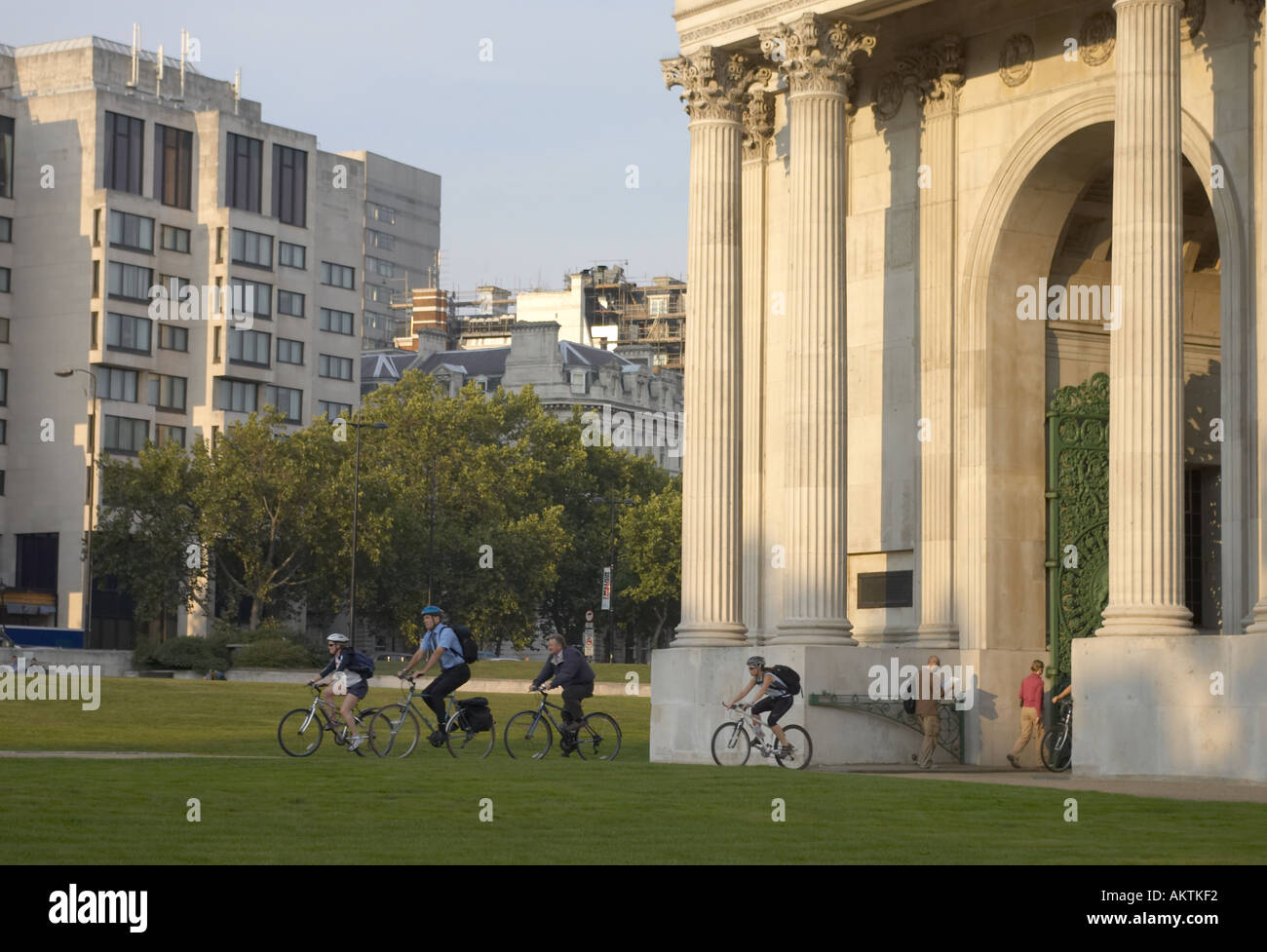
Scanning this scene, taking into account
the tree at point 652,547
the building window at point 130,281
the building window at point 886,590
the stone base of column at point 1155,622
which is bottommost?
the stone base of column at point 1155,622

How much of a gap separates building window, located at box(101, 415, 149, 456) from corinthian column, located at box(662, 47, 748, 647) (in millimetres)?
86994

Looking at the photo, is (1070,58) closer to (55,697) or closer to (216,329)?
(55,697)

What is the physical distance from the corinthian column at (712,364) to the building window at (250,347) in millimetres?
91527

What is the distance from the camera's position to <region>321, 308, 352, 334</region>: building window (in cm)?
13550

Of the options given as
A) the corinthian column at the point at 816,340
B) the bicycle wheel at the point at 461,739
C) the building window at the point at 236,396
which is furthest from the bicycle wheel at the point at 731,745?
the building window at the point at 236,396

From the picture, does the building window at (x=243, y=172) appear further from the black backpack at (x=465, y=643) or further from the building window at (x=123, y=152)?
the black backpack at (x=465, y=643)

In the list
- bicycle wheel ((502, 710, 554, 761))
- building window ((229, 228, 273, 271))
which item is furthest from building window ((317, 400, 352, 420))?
bicycle wheel ((502, 710, 554, 761))

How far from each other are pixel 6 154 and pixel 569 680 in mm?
95630

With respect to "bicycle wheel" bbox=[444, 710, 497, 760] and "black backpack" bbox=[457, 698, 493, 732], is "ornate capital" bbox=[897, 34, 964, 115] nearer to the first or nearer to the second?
"black backpack" bbox=[457, 698, 493, 732]

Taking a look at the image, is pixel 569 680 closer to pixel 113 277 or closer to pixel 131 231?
pixel 113 277

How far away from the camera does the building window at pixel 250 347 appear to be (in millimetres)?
123625

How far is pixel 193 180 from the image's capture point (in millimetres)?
122688
